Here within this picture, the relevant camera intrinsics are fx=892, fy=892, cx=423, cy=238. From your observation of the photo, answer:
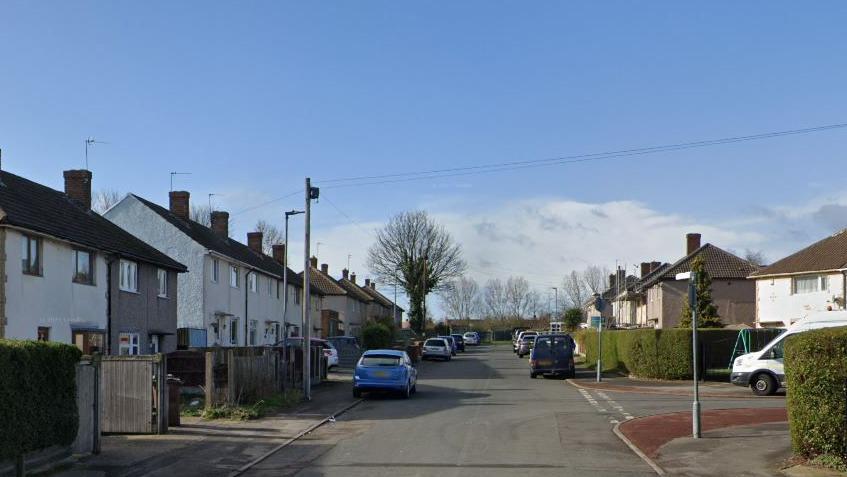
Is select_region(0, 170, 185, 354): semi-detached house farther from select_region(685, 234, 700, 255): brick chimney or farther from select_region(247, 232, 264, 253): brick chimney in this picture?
select_region(685, 234, 700, 255): brick chimney

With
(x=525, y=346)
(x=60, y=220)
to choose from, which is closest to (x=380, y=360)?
(x=60, y=220)

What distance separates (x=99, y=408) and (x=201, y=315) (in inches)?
1032

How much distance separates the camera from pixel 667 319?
6272cm

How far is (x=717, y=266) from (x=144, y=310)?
42514mm

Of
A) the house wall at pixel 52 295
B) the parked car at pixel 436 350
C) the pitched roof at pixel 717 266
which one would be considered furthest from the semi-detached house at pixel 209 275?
the pitched roof at pixel 717 266

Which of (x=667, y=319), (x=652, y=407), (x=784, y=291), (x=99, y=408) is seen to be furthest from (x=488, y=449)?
(x=667, y=319)

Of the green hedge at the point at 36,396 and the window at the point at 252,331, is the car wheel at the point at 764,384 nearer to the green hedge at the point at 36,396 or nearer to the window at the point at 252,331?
the green hedge at the point at 36,396

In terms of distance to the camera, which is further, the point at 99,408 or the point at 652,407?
the point at 652,407

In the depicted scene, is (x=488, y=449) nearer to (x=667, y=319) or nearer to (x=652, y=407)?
(x=652, y=407)

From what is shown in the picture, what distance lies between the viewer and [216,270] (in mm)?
43062

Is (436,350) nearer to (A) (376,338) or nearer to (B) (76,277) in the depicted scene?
(A) (376,338)

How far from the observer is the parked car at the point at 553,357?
121 ft

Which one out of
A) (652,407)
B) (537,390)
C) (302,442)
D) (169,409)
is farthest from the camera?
(537,390)

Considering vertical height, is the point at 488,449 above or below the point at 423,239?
below
